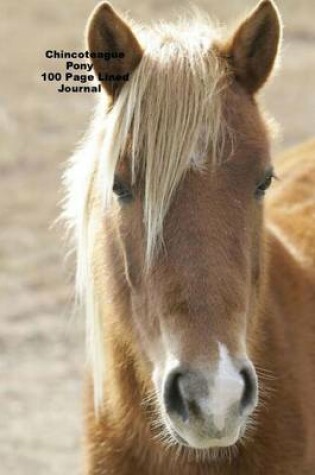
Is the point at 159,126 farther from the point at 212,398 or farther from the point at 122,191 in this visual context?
the point at 212,398

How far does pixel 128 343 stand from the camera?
3926mm

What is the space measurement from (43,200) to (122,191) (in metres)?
6.32

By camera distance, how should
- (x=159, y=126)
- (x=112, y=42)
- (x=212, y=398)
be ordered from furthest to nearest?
1. (x=112, y=42)
2. (x=159, y=126)
3. (x=212, y=398)

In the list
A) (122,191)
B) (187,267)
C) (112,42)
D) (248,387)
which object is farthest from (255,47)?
(248,387)

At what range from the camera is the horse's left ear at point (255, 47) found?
150 inches

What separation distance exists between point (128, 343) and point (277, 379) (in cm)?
51

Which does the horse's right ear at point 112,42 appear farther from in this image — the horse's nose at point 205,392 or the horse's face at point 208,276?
the horse's nose at point 205,392

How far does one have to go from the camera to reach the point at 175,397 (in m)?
3.25

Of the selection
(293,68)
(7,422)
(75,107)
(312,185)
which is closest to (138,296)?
(312,185)

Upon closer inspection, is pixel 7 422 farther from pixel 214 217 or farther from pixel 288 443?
pixel 214 217

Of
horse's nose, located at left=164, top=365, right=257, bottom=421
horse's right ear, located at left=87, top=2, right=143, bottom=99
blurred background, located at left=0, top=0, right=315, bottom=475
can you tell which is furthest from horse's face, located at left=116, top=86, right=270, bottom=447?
blurred background, located at left=0, top=0, right=315, bottom=475

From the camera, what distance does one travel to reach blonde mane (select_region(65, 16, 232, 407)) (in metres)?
3.51

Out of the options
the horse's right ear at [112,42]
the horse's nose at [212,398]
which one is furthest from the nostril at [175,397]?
the horse's right ear at [112,42]

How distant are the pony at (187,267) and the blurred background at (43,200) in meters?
0.79
